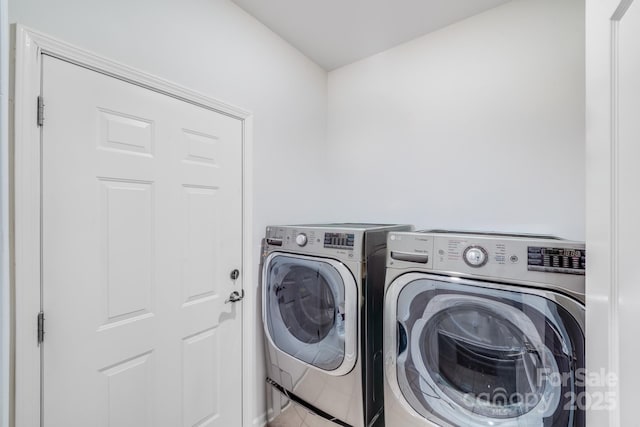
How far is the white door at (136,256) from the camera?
3.31 ft

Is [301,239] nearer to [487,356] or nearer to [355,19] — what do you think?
[487,356]

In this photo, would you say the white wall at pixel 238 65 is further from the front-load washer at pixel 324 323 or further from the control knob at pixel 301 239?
the control knob at pixel 301 239

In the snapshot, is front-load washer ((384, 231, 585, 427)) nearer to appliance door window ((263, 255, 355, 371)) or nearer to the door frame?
appliance door window ((263, 255, 355, 371))

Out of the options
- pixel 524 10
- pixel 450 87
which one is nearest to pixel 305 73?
pixel 450 87

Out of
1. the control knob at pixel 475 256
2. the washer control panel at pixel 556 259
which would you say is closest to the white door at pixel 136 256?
the control knob at pixel 475 256

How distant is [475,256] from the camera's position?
108cm

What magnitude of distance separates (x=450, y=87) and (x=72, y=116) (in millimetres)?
2030

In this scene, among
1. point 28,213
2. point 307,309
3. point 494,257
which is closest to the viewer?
point 28,213

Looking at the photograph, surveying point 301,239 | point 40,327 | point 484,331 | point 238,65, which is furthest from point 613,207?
point 238,65

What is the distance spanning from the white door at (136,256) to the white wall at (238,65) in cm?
15

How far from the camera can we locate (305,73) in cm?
218

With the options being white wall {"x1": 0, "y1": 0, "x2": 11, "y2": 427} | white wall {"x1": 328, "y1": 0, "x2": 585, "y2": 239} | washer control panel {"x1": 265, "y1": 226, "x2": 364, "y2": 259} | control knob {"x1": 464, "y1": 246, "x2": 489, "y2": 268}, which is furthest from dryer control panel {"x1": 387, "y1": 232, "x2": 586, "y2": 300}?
white wall {"x1": 0, "y1": 0, "x2": 11, "y2": 427}

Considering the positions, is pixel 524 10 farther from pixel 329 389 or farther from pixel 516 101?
pixel 329 389

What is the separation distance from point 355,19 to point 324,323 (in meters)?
1.89
